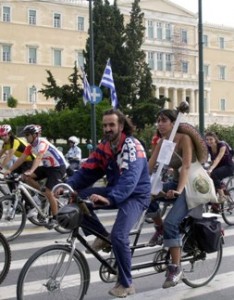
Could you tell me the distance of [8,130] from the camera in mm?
10883

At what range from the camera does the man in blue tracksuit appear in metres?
5.55

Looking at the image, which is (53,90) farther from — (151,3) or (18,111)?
(151,3)

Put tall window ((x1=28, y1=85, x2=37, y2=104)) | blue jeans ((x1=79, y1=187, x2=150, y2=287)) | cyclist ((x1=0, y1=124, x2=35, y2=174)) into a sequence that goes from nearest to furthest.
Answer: blue jeans ((x1=79, y1=187, x2=150, y2=287)) → cyclist ((x1=0, y1=124, x2=35, y2=174)) → tall window ((x1=28, y1=85, x2=37, y2=104))

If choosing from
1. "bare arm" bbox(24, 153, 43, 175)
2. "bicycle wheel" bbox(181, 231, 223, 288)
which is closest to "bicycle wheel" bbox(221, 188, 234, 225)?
"bare arm" bbox(24, 153, 43, 175)

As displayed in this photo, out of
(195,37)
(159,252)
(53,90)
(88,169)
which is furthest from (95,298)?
(195,37)

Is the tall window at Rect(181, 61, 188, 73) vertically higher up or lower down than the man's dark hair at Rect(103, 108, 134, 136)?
higher up

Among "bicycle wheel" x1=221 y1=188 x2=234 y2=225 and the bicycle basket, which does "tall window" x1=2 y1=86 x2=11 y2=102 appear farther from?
the bicycle basket

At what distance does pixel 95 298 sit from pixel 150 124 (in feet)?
140

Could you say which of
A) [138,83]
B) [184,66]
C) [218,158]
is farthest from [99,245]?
[184,66]

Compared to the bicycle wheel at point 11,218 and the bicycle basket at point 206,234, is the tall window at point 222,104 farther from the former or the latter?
the bicycle basket at point 206,234

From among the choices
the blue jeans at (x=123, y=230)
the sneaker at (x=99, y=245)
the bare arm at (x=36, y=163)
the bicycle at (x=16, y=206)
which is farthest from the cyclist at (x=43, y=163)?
the blue jeans at (x=123, y=230)

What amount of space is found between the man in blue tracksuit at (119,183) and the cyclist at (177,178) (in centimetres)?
48

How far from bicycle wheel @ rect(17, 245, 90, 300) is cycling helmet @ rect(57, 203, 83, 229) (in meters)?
0.19

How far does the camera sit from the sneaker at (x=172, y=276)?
20.2 ft
